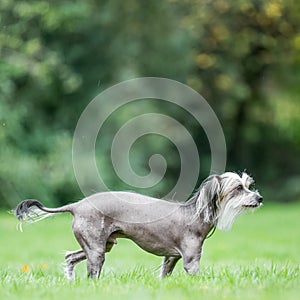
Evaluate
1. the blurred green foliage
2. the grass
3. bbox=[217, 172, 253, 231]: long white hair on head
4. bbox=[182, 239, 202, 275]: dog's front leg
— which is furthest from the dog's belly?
the blurred green foliage

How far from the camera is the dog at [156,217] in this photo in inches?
279

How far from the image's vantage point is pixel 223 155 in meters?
27.3

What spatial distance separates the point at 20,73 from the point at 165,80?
600 centimetres

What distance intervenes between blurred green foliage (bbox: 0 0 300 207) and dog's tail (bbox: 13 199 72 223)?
41.8 feet

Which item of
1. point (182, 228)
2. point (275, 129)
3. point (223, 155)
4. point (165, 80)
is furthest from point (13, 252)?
point (275, 129)

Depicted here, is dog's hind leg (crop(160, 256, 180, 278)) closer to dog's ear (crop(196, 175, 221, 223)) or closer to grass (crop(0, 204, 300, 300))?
grass (crop(0, 204, 300, 300))

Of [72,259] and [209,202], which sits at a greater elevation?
[209,202]

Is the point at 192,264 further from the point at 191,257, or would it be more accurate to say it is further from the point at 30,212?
the point at 30,212

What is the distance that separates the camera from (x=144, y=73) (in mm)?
24766

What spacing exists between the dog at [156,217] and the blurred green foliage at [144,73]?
42.6 ft

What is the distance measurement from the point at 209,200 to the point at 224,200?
0.14m

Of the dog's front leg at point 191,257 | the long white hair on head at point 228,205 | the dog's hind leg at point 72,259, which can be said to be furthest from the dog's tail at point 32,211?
the long white hair on head at point 228,205

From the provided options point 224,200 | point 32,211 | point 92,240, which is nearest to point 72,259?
point 92,240

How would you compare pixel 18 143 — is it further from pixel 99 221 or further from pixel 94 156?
pixel 99 221
